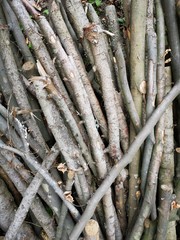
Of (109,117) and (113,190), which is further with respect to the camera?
(113,190)

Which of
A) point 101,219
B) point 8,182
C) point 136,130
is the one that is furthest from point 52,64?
point 101,219

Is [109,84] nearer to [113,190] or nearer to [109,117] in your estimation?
[109,117]

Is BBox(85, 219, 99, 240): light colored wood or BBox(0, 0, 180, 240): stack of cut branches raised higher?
BBox(0, 0, 180, 240): stack of cut branches

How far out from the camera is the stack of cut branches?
1.14 meters

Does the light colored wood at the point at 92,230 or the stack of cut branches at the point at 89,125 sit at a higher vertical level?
the stack of cut branches at the point at 89,125

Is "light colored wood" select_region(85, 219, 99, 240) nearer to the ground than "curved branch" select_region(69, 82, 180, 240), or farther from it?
nearer to the ground

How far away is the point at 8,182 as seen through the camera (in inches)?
53.9

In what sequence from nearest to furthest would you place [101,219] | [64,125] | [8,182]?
1. [64,125]
2. [101,219]
3. [8,182]

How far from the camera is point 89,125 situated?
3.80 feet

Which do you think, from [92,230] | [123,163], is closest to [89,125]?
[123,163]

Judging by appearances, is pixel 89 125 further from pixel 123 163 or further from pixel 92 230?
pixel 92 230

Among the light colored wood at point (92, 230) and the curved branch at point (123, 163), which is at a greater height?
the curved branch at point (123, 163)

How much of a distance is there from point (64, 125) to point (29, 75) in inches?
10.4

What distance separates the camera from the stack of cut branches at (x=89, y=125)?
114 centimetres
